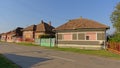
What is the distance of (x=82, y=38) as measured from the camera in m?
38.5

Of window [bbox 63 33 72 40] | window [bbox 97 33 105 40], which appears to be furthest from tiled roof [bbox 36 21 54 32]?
Result: window [bbox 97 33 105 40]

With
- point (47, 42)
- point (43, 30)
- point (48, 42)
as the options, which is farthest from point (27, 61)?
point (43, 30)

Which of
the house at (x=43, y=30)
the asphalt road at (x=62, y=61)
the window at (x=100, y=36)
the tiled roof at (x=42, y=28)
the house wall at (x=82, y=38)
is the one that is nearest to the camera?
the asphalt road at (x=62, y=61)

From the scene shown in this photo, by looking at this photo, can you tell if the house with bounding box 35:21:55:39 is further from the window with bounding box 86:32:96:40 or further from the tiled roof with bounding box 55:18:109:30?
the window with bounding box 86:32:96:40

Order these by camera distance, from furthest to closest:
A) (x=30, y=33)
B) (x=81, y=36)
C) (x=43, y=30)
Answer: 1. (x=30, y=33)
2. (x=43, y=30)
3. (x=81, y=36)

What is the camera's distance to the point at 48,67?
14.0 metres

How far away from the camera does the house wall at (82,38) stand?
3625 centimetres

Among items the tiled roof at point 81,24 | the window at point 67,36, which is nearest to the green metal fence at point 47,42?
the window at point 67,36

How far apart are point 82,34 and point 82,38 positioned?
0.69 m

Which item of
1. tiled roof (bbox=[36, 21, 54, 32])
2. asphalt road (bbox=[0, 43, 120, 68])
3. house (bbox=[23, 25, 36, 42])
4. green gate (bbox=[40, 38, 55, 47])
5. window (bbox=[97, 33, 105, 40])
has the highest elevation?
tiled roof (bbox=[36, 21, 54, 32])

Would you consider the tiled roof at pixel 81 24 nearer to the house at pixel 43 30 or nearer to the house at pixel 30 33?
the house at pixel 43 30

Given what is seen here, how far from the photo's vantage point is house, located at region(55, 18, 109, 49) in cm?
3631

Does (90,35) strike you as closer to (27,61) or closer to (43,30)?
(27,61)

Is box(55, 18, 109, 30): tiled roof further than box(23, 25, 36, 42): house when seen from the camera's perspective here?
No
